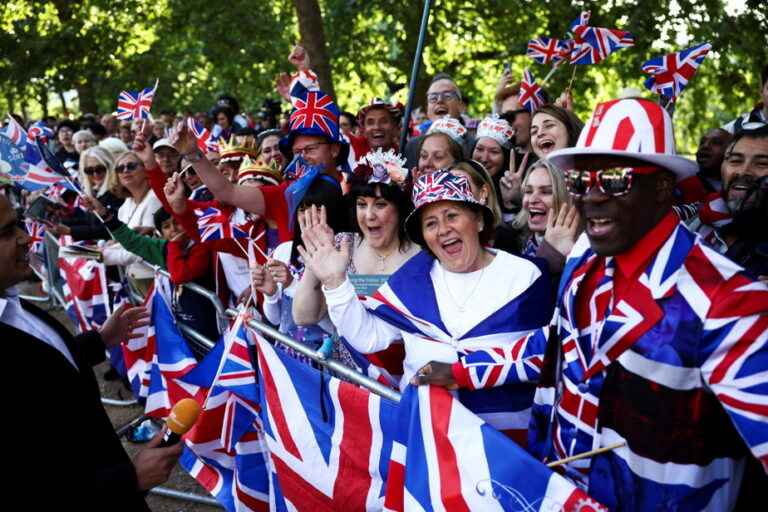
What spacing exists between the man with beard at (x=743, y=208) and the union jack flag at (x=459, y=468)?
4.13 ft

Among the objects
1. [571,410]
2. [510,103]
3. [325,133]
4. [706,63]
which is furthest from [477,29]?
[571,410]

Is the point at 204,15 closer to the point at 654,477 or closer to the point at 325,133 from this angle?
the point at 325,133

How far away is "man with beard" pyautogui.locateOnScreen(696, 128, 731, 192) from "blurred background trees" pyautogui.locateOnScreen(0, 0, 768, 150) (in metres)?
3.78

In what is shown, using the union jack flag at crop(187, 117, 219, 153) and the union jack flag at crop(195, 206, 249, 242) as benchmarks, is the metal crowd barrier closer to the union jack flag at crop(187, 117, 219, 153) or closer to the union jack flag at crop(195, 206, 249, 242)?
the union jack flag at crop(195, 206, 249, 242)

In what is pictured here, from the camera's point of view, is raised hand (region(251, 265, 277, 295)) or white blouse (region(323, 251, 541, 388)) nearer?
white blouse (region(323, 251, 541, 388))

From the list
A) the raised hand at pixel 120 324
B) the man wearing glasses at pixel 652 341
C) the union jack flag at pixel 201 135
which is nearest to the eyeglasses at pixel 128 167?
the union jack flag at pixel 201 135

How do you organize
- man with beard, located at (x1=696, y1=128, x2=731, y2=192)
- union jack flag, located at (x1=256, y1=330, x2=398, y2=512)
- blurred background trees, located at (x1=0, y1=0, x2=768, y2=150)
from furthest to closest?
blurred background trees, located at (x1=0, y1=0, x2=768, y2=150)
man with beard, located at (x1=696, y1=128, x2=731, y2=192)
union jack flag, located at (x1=256, y1=330, x2=398, y2=512)

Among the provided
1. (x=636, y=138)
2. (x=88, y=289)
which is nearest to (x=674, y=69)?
(x=636, y=138)

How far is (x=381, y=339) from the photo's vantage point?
3.46 m

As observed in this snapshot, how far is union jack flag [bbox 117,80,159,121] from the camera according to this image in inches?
222

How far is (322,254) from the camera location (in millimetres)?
3363

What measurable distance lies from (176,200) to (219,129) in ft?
21.8

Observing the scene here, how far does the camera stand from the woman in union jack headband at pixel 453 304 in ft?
10.2

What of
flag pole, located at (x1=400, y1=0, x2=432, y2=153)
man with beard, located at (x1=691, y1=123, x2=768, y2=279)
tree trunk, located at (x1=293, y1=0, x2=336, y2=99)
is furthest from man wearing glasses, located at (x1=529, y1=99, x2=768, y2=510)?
tree trunk, located at (x1=293, y1=0, x2=336, y2=99)
